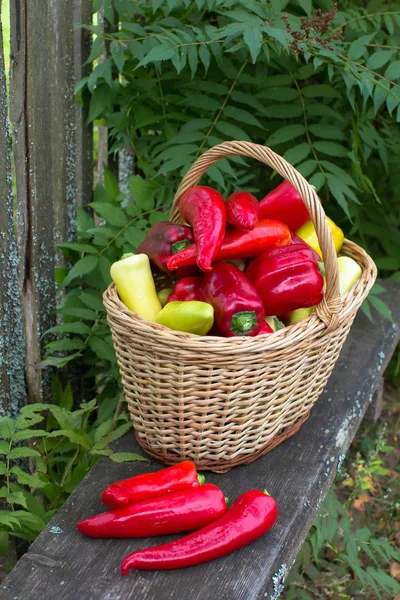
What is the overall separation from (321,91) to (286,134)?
0.74 feet

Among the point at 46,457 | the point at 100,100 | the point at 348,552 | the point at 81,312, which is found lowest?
the point at 348,552

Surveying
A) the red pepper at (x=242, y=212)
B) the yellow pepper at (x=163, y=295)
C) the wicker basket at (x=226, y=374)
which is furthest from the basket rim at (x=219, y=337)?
the red pepper at (x=242, y=212)

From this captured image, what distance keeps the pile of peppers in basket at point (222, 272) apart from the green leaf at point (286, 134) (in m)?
0.69

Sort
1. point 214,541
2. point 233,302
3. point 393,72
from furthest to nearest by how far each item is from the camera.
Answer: point 393,72
point 233,302
point 214,541

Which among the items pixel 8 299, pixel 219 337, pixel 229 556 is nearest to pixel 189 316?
pixel 219 337

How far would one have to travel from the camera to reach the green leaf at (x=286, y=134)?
2.50 metres

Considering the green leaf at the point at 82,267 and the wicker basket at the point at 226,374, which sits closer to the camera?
the wicker basket at the point at 226,374

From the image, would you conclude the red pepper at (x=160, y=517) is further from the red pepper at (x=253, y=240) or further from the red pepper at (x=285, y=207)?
the red pepper at (x=285, y=207)

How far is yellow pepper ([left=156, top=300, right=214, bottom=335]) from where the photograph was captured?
5.36 feet

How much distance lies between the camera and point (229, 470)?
188 centimetres

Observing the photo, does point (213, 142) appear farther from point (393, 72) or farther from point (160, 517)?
point (160, 517)

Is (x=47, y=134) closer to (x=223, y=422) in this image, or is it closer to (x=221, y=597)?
(x=223, y=422)

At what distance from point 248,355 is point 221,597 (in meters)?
0.53

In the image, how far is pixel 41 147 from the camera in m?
2.21
